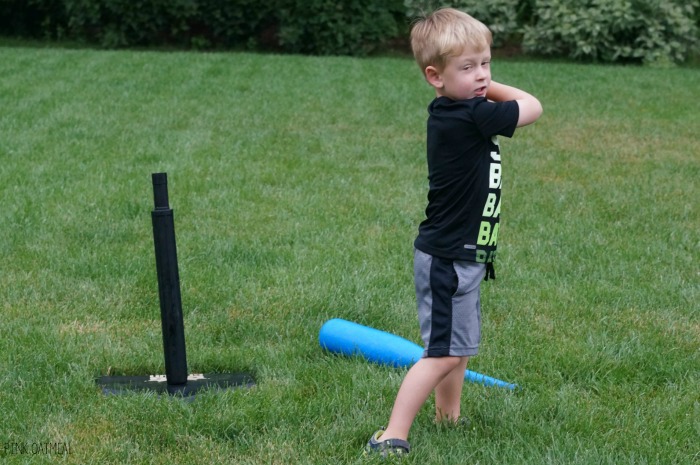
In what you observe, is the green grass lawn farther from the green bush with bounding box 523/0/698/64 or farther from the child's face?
the green bush with bounding box 523/0/698/64

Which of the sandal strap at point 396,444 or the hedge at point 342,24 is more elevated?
the hedge at point 342,24

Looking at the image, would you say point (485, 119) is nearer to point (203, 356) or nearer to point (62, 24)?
point (203, 356)

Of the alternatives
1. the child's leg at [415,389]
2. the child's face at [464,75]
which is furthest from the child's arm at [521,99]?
the child's leg at [415,389]

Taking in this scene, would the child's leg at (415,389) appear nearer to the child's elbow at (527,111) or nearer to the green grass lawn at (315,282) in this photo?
the green grass lawn at (315,282)

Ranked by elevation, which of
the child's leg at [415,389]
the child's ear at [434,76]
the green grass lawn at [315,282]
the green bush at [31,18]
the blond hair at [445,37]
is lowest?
the green grass lawn at [315,282]

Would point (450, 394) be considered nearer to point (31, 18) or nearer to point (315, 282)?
point (315, 282)

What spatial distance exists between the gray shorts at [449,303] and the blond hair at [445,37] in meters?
0.64

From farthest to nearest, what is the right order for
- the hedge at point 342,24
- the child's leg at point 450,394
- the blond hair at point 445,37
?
the hedge at point 342,24, the child's leg at point 450,394, the blond hair at point 445,37

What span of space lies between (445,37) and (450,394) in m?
1.24

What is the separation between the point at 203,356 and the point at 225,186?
10.5 feet

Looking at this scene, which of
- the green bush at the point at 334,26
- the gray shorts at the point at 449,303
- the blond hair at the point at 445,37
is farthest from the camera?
the green bush at the point at 334,26

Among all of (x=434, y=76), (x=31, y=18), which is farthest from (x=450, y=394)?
(x=31, y=18)

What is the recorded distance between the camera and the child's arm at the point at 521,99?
3.21 m

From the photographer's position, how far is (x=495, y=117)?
3.16 meters
